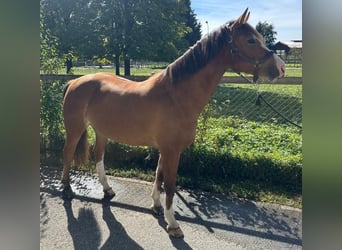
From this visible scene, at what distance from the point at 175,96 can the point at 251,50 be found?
0.75 meters

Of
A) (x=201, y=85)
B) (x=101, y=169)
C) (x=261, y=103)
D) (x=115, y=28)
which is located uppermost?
(x=115, y=28)

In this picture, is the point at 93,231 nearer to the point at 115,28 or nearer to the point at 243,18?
the point at 243,18

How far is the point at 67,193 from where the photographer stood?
332 cm

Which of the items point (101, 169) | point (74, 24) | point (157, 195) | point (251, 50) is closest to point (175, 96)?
point (251, 50)

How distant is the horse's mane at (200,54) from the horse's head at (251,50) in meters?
0.08

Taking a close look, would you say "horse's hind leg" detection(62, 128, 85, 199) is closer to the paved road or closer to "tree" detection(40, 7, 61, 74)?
the paved road

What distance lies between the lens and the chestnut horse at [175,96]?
2.41 m

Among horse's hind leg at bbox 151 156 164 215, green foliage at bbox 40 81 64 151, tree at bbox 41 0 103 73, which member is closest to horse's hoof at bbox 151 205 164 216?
horse's hind leg at bbox 151 156 164 215

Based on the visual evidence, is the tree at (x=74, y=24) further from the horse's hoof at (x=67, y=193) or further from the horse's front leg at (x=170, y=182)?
the horse's front leg at (x=170, y=182)
